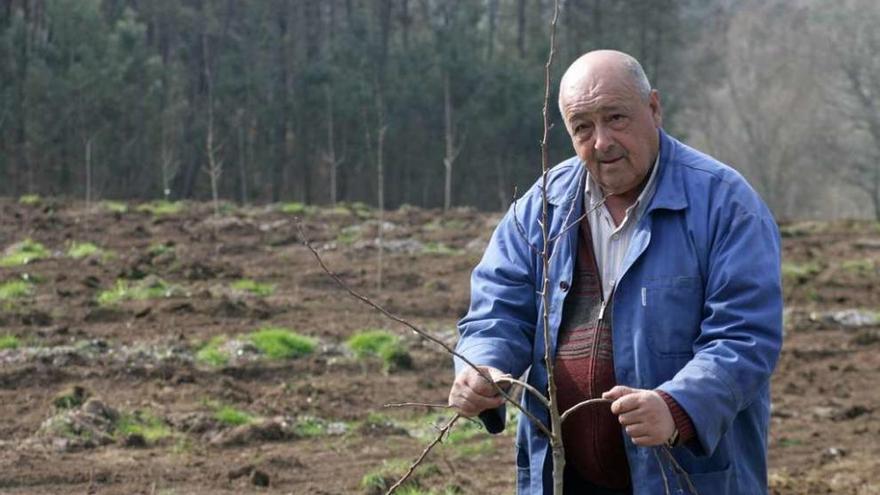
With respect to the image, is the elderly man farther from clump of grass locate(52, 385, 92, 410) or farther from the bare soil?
clump of grass locate(52, 385, 92, 410)

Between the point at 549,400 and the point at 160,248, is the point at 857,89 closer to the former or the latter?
the point at 160,248

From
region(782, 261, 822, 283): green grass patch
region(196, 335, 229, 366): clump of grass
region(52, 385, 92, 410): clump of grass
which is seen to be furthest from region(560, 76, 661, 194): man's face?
region(782, 261, 822, 283): green grass patch

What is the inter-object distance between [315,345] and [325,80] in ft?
98.1

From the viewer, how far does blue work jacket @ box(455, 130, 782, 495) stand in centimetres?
340

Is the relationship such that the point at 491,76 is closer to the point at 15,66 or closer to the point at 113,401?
the point at 15,66

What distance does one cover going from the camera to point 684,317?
3.50m

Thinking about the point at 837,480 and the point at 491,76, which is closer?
the point at 837,480

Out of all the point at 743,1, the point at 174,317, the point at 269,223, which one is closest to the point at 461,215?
the point at 269,223

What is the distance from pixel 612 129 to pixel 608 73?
14cm

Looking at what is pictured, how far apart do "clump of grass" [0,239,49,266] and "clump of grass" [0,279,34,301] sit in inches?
73.7

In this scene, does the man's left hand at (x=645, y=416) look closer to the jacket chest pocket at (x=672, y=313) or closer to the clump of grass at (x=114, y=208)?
the jacket chest pocket at (x=672, y=313)

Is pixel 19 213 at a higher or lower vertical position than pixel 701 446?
lower

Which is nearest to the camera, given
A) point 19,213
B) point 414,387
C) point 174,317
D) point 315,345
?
point 414,387

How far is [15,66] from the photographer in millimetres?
35188
